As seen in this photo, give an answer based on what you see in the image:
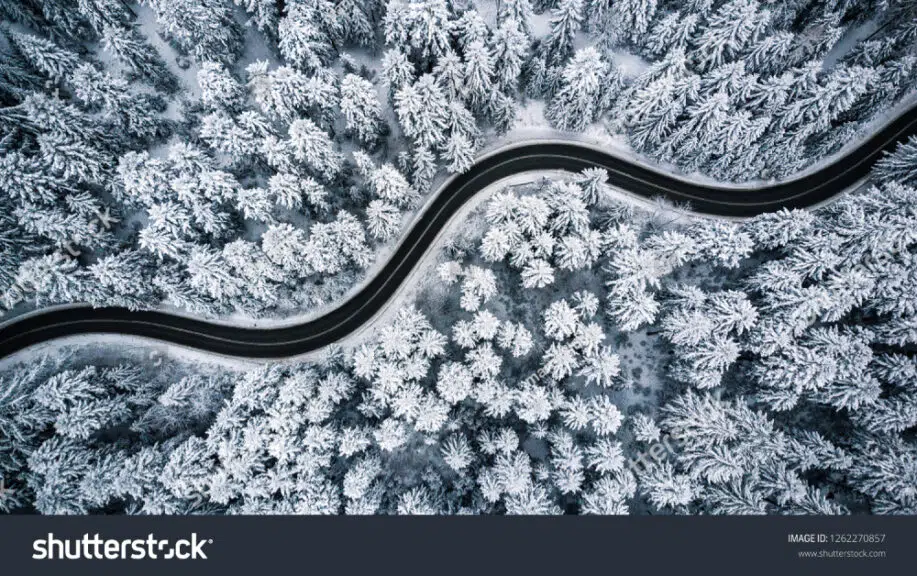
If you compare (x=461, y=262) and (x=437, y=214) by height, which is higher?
(x=437, y=214)

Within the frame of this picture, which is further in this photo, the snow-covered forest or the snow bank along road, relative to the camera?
the snow bank along road

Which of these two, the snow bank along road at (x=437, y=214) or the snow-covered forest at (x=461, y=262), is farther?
the snow bank along road at (x=437, y=214)

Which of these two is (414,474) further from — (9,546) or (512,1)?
(512,1)

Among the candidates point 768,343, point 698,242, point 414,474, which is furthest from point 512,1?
point 414,474

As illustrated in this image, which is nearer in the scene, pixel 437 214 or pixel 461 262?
pixel 461 262
